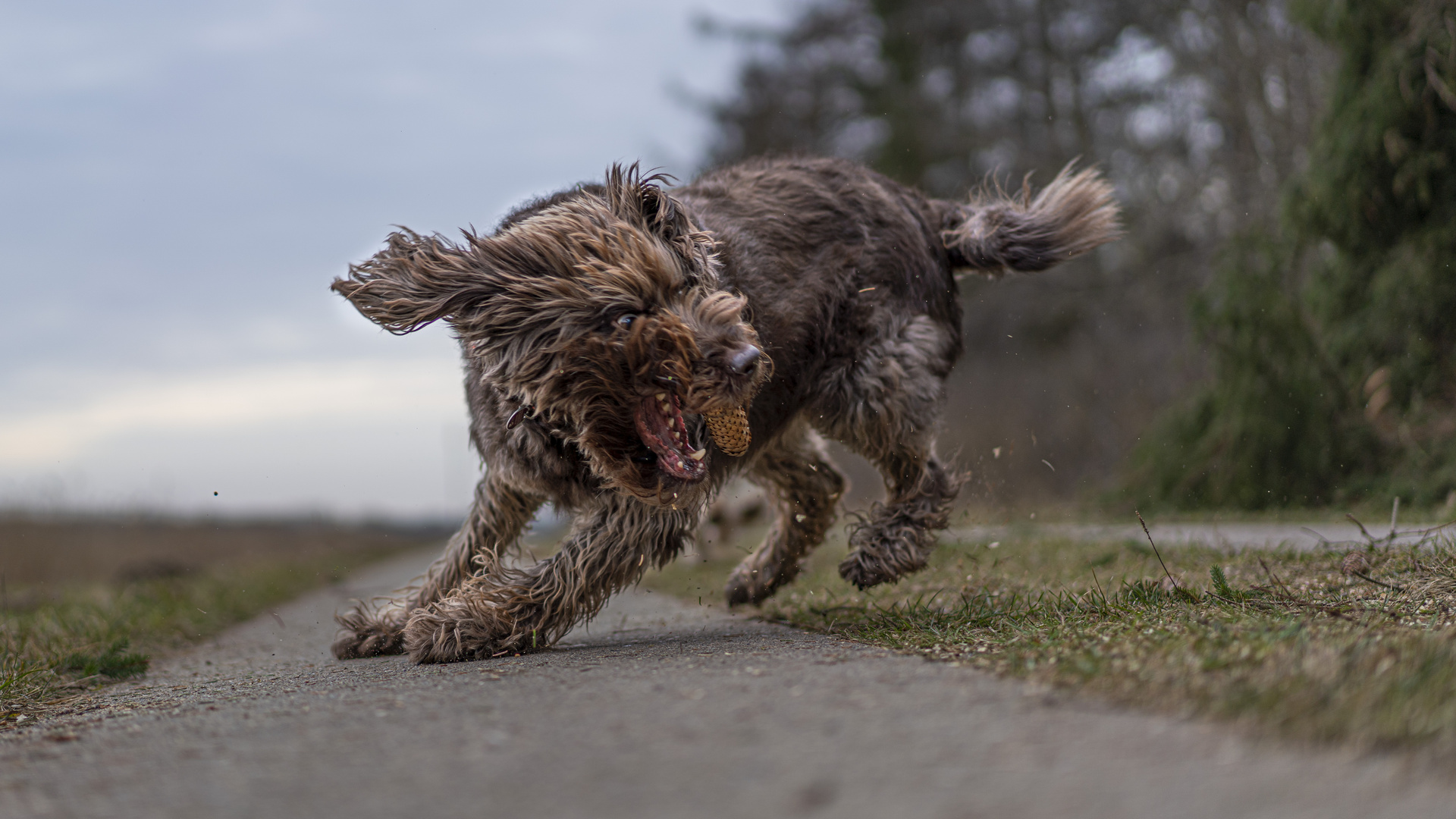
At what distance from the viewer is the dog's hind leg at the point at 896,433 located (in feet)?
16.6

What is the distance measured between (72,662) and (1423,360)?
8715 mm

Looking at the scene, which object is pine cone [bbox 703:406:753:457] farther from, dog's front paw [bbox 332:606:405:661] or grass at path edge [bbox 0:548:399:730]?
grass at path edge [bbox 0:548:399:730]

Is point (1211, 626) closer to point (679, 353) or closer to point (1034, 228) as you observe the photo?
point (679, 353)

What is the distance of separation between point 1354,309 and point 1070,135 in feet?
30.9

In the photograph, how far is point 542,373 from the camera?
4.00 metres

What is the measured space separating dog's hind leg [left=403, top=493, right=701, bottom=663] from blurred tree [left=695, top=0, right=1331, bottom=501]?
27.0ft

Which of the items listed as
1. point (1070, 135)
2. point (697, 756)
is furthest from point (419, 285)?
point (1070, 135)

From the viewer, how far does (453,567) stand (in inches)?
196

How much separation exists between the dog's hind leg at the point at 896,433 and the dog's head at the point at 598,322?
3.66 feet

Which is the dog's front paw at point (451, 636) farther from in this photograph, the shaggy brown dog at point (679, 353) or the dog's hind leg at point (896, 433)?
the dog's hind leg at point (896, 433)

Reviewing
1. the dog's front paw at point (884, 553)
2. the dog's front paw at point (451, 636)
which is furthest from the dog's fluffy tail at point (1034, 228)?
the dog's front paw at point (451, 636)

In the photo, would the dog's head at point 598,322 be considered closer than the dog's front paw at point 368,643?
Yes

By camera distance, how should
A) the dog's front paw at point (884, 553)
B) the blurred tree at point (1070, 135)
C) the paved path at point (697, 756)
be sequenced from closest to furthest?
the paved path at point (697, 756) < the dog's front paw at point (884, 553) < the blurred tree at point (1070, 135)

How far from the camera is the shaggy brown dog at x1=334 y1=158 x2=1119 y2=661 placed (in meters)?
3.98
